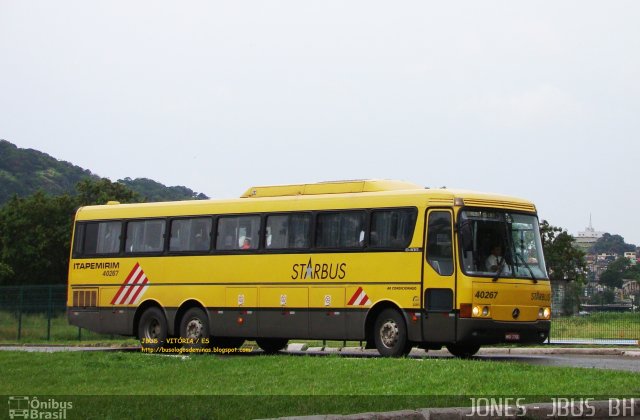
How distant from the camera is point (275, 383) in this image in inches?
639

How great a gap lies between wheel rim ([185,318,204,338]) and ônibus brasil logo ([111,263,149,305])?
1.60 meters

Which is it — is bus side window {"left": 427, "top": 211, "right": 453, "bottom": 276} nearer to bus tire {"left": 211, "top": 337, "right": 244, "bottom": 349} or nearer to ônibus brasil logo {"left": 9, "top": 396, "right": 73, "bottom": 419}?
bus tire {"left": 211, "top": 337, "right": 244, "bottom": 349}

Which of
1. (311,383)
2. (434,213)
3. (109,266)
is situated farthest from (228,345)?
(311,383)

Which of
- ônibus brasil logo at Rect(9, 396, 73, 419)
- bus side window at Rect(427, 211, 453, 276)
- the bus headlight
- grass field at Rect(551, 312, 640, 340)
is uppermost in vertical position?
bus side window at Rect(427, 211, 453, 276)

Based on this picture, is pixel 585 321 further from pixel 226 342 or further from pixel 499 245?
pixel 499 245

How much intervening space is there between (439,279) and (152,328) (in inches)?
332

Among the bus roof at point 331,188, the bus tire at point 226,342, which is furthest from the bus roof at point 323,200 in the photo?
the bus tire at point 226,342

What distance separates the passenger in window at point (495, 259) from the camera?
71.9 feet

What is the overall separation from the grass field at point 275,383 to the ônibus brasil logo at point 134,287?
6.62 metres

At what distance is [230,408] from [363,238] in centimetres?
1098

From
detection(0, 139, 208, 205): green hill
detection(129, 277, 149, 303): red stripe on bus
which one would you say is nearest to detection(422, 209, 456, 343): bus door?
detection(129, 277, 149, 303): red stripe on bus

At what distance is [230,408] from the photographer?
12797 millimetres

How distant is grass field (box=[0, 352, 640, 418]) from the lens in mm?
13031

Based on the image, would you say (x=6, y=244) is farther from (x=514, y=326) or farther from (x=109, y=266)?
(x=514, y=326)
